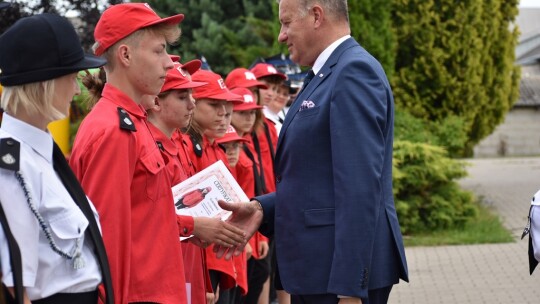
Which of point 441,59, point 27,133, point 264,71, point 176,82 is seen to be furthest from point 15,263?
point 441,59

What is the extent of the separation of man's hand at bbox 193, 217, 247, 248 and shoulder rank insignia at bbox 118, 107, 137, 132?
91 centimetres

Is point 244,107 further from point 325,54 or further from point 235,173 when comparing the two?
point 325,54

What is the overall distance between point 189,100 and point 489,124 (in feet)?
37.3

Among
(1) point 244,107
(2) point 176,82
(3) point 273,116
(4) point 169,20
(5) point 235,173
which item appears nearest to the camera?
(4) point 169,20

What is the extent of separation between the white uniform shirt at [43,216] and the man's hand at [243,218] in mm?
1560

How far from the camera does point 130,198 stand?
3.71 m

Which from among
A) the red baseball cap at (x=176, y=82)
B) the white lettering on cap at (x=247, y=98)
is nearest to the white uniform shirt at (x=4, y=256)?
the red baseball cap at (x=176, y=82)

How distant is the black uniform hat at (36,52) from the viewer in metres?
3.07

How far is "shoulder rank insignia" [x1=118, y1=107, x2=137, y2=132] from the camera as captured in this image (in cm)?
371

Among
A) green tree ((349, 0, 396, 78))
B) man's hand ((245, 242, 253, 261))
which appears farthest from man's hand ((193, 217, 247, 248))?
green tree ((349, 0, 396, 78))

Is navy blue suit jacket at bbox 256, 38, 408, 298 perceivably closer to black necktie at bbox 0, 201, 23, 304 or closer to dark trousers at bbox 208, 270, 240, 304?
black necktie at bbox 0, 201, 23, 304

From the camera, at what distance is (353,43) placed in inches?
162

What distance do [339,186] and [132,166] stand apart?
86cm

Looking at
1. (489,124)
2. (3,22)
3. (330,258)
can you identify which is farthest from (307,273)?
(489,124)
